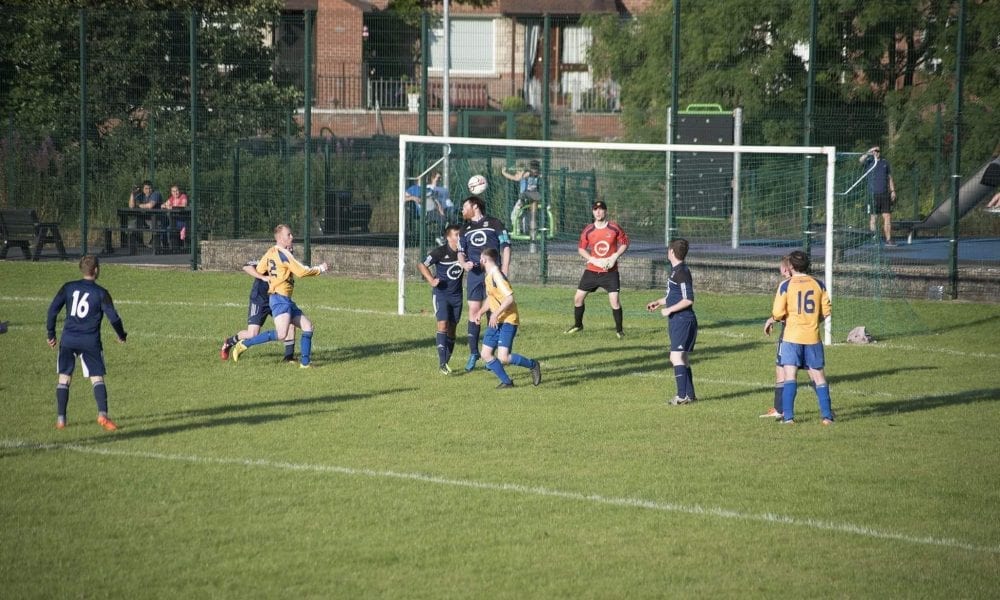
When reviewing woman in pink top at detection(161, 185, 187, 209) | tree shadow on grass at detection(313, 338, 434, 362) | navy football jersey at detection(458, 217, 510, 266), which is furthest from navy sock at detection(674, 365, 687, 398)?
woman in pink top at detection(161, 185, 187, 209)

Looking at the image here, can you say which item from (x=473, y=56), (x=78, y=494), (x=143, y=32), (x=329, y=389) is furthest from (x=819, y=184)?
(x=473, y=56)

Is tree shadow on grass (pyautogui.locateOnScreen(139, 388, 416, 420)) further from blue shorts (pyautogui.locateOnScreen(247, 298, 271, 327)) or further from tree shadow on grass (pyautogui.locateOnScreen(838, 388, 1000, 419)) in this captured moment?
tree shadow on grass (pyautogui.locateOnScreen(838, 388, 1000, 419))

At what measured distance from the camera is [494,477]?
33.6ft

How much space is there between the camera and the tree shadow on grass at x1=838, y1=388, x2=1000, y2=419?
13.1m

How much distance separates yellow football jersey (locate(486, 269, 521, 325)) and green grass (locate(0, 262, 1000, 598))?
2.87 feet

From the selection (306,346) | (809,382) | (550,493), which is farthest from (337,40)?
(550,493)

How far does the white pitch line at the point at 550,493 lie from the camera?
873 cm

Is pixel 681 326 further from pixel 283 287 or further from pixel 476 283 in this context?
pixel 283 287

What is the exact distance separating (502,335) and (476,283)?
172 cm

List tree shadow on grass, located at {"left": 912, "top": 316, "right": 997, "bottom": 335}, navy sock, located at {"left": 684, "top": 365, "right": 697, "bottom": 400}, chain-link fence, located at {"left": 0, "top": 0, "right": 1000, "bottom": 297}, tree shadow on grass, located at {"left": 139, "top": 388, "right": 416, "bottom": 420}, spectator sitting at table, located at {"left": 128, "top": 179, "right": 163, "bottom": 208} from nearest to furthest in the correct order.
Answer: tree shadow on grass, located at {"left": 139, "top": 388, "right": 416, "bottom": 420}
navy sock, located at {"left": 684, "top": 365, "right": 697, "bottom": 400}
tree shadow on grass, located at {"left": 912, "top": 316, "right": 997, "bottom": 335}
chain-link fence, located at {"left": 0, "top": 0, "right": 1000, "bottom": 297}
spectator sitting at table, located at {"left": 128, "top": 179, "right": 163, "bottom": 208}

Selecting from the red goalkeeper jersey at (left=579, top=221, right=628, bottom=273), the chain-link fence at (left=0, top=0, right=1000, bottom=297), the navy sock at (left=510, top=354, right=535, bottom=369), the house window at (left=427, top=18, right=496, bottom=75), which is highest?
the house window at (left=427, top=18, right=496, bottom=75)

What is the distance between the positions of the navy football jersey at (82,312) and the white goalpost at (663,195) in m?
11.3

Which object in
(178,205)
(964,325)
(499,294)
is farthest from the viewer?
(178,205)

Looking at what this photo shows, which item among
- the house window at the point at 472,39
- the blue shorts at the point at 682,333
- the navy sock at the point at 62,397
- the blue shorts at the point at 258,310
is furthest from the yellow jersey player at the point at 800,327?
the house window at the point at 472,39
